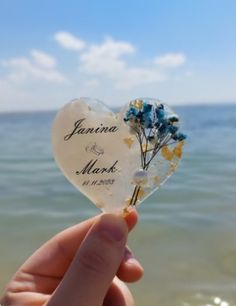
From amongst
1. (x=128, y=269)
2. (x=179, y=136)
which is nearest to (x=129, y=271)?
(x=128, y=269)


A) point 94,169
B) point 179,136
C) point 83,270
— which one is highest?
point 179,136

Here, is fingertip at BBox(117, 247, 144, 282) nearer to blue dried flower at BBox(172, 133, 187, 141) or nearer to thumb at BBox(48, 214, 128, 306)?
thumb at BBox(48, 214, 128, 306)

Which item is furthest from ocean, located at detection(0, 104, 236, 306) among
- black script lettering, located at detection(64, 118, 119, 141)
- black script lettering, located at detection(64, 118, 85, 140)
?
black script lettering, located at detection(64, 118, 85, 140)

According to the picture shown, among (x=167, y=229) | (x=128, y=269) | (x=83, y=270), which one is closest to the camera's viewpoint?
(x=83, y=270)

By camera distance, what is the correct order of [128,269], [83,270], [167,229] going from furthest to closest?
[167,229], [128,269], [83,270]

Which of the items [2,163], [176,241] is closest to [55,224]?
[176,241]

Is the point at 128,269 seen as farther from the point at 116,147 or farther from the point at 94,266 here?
the point at 116,147
